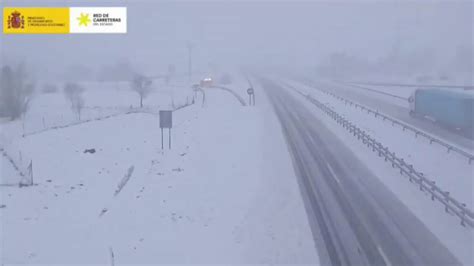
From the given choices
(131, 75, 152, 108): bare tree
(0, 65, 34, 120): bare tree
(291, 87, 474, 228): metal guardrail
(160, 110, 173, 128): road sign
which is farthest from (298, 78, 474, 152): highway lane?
(0, 65, 34, 120): bare tree

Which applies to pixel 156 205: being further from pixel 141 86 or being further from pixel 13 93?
pixel 141 86

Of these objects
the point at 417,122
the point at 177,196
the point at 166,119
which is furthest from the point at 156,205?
the point at 417,122

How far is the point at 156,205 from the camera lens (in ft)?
57.8

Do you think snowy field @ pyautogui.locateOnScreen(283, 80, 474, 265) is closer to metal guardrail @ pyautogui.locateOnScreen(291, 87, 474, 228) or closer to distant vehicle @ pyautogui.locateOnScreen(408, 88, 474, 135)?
metal guardrail @ pyautogui.locateOnScreen(291, 87, 474, 228)

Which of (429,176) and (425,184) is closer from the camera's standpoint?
(425,184)

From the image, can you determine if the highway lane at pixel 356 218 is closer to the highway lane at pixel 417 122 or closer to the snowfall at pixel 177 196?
the snowfall at pixel 177 196

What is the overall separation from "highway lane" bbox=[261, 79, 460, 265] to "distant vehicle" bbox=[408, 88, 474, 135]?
11.4 m

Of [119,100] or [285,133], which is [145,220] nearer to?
[285,133]

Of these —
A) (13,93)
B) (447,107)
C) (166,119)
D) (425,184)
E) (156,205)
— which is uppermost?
(447,107)

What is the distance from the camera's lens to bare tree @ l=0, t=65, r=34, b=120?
54.8 meters

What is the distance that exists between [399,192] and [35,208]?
13.9 metres

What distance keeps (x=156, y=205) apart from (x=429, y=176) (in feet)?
41.1

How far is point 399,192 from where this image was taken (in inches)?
747

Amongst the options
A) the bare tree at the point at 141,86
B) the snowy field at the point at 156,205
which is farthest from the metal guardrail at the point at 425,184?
the bare tree at the point at 141,86
